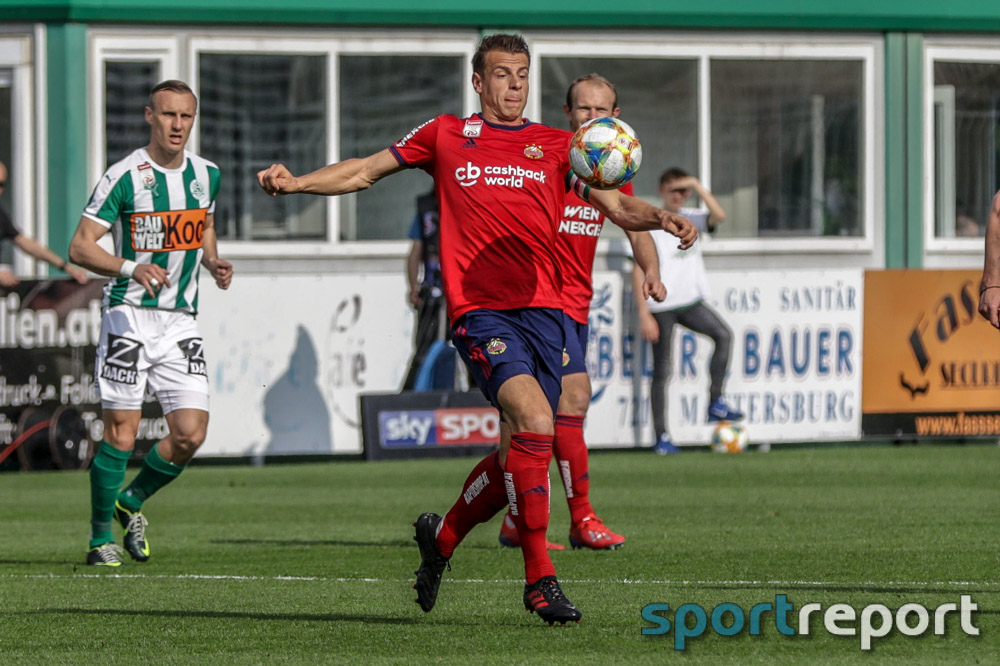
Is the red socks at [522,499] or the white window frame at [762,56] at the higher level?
the white window frame at [762,56]

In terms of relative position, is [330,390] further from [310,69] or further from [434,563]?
[434,563]

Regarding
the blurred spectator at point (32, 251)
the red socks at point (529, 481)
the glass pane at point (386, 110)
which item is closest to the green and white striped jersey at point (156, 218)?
the red socks at point (529, 481)

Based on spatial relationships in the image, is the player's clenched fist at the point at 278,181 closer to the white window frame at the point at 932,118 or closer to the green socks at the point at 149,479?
the green socks at the point at 149,479

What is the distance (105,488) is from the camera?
8555 mm

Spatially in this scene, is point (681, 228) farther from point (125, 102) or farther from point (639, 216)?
point (125, 102)

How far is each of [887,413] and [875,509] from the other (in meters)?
5.18

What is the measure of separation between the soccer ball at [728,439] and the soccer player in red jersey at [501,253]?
27.5 ft

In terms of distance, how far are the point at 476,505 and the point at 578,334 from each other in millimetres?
2541

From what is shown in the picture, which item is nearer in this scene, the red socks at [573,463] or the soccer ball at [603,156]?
the soccer ball at [603,156]

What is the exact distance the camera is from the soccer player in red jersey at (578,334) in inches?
336

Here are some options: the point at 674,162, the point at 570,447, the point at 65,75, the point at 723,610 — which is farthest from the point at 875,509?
the point at 65,75

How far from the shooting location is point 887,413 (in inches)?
602

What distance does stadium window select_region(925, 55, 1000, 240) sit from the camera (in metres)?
17.1

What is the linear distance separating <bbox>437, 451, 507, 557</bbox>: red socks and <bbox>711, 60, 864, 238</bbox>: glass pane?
1070cm
